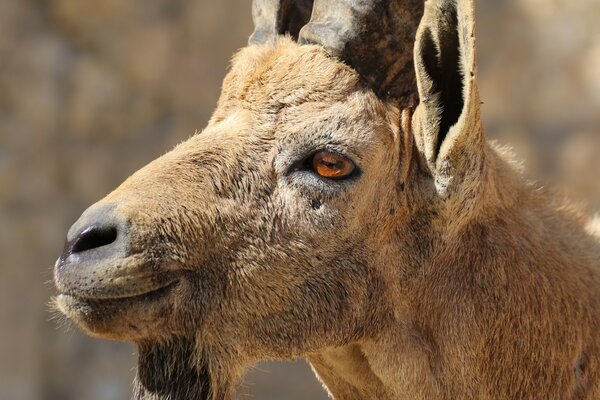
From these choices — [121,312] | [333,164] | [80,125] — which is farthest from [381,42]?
[80,125]

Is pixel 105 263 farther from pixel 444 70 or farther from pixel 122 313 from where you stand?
pixel 444 70

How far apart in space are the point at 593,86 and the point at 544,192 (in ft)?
24.0

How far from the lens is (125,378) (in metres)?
12.7

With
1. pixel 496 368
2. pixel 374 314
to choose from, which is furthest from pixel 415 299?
pixel 496 368

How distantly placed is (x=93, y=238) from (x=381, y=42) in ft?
4.84

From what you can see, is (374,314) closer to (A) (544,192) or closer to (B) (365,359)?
(B) (365,359)

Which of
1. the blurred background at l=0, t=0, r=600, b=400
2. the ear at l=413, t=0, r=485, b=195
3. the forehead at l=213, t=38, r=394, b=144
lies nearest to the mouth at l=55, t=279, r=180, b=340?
the forehead at l=213, t=38, r=394, b=144

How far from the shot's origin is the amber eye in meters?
4.11

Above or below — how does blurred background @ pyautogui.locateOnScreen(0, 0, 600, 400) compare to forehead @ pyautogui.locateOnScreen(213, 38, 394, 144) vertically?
above

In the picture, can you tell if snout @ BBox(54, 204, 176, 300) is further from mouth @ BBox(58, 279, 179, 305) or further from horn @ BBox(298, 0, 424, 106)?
horn @ BBox(298, 0, 424, 106)

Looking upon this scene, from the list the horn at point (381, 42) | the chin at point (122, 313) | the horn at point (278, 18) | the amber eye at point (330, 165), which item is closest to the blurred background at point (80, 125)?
the horn at point (278, 18)

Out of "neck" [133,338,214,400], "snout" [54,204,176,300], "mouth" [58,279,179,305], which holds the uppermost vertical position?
"snout" [54,204,176,300]

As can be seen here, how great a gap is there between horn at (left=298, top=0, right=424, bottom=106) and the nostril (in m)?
1.28

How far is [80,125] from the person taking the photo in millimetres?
12992
